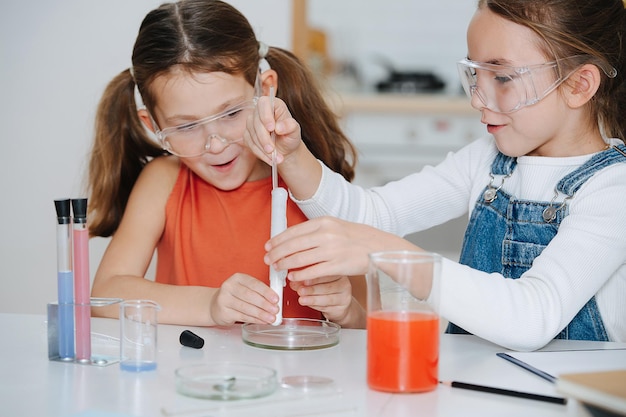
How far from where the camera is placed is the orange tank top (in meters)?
1.86

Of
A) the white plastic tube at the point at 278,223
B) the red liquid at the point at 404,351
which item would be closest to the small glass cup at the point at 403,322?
the red liquid at the point at 404,351

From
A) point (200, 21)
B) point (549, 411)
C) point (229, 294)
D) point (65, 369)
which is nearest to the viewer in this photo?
point (549, 411)

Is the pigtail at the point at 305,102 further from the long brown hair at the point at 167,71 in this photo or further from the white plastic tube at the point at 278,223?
the white plastic tube at the point at 278,223

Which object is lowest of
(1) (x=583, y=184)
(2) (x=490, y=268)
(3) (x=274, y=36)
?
(2) (x=490, y=268)

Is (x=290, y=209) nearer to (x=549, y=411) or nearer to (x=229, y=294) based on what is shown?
(x=229, y=294)

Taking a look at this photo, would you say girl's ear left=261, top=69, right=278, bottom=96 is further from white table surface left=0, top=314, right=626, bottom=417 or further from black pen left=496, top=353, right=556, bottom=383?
black pen left=496, top=353, right=556, bottom=383

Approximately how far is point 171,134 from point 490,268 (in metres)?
0.69

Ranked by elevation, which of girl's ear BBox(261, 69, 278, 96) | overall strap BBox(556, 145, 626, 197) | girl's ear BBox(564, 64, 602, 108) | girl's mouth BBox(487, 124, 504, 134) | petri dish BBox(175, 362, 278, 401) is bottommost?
petri dish BBox(175, 362, 278, 401)

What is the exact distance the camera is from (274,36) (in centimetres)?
280

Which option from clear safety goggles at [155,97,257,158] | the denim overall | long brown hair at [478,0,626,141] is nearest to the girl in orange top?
clear safety goggles at [155,97,257,158]

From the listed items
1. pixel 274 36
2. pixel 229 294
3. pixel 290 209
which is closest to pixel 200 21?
pixel 290 209

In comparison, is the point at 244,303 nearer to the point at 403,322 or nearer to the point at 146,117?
the point at 403,322

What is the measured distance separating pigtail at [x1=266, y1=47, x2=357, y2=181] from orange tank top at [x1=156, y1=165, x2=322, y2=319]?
0.14 m

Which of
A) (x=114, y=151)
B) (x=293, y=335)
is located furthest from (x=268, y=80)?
(x=293, y=335)
